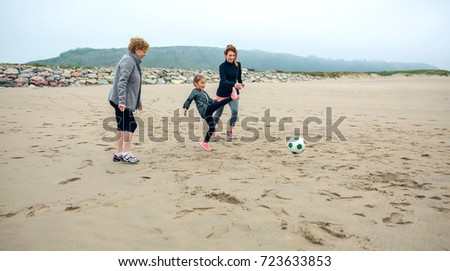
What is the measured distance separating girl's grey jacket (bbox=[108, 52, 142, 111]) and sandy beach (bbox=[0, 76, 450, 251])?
3.20 feet

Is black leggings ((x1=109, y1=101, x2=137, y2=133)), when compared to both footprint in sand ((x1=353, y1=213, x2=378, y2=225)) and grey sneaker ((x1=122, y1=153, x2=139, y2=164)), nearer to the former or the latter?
grey sneaker ((x1=122, y1=153, x2=139, y2=164))

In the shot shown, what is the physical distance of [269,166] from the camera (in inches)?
182

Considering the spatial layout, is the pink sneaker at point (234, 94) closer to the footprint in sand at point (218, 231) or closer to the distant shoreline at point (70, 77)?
the footprint in sand at point (218, 231)

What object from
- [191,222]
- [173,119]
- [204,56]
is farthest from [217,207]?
[204,56]

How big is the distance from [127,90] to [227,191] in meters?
2.32

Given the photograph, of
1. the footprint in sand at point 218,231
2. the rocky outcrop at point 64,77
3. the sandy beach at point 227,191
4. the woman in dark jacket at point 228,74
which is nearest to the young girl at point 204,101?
the woman in dark jacket at point 228,74

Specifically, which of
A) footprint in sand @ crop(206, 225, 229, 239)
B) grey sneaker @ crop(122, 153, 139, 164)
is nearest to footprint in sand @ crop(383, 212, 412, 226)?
footprint in sand @ crop(206, 225, 229, 239)

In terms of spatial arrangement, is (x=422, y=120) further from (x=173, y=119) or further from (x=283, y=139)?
(x=173, y=119)

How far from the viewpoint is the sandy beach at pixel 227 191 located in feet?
8.26

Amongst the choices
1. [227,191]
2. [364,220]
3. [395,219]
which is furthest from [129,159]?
[395,219]

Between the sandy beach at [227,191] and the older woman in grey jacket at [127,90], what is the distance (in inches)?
16.1

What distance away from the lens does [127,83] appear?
4.65m

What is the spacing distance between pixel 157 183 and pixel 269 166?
1.71m

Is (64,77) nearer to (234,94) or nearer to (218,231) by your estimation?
(234,94)
